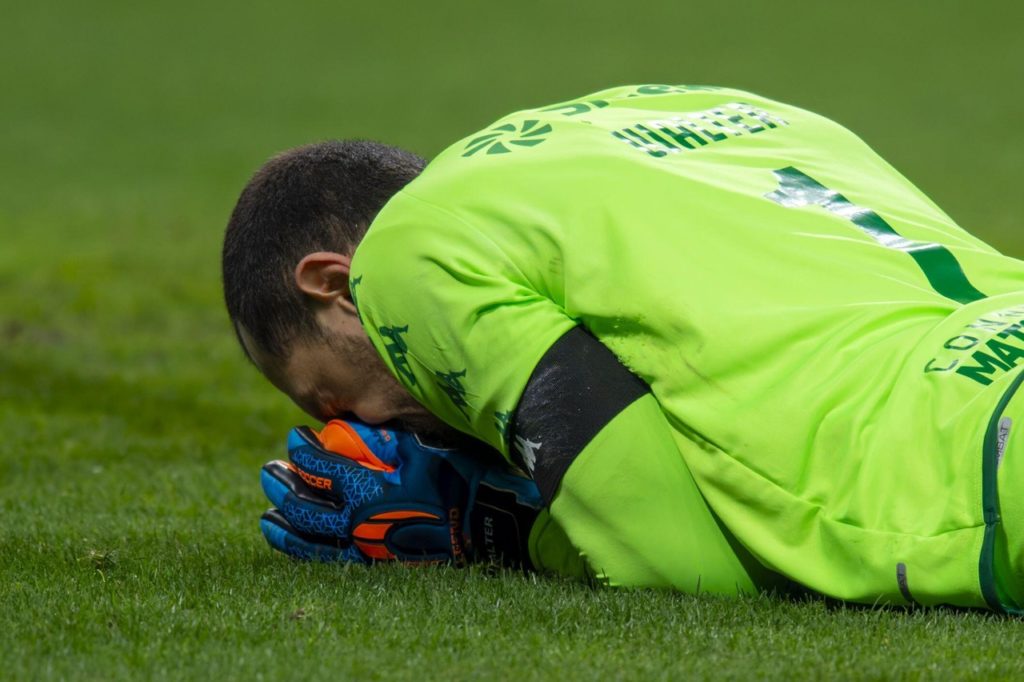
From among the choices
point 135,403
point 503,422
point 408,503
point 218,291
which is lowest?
point 218,291

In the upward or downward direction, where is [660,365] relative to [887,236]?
downward

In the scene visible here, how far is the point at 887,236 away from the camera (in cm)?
282

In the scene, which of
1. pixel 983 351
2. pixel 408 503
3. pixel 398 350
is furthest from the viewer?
pixel 408 503

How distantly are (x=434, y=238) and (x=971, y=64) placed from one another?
18188mm

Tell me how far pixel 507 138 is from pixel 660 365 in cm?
60

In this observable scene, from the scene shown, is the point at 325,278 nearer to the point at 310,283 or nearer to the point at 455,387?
the point at 310,283

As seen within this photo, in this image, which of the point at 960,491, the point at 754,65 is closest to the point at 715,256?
the point at 960,491

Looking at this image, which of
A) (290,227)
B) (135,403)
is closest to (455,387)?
(290,227)

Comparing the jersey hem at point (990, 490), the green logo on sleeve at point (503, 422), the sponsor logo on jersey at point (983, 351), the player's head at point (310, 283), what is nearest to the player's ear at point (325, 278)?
the player's head at point (310, 283)

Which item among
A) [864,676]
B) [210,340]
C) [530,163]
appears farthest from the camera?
[210,340]

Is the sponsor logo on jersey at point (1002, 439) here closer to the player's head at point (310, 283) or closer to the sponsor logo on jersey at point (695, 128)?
the sponsor logo on jersey at point (695, 128)

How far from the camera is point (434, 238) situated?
2631mm

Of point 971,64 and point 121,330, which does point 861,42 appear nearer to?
point 971,64

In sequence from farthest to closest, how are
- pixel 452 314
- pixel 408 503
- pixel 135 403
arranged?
pixel 135 403 < pixel 408 503 < pixel 452 314
